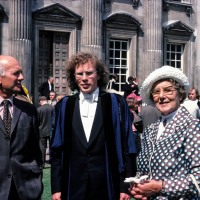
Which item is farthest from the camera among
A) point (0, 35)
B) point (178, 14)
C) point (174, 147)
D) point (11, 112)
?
point (178, 14)

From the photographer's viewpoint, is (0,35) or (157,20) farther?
(157,20)

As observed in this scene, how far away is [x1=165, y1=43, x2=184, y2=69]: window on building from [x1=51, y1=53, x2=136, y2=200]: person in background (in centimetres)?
1876

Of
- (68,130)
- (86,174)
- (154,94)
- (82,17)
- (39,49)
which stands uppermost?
(82,17)

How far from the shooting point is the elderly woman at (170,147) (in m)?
3.41

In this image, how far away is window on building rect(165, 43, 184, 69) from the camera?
23.6 meters

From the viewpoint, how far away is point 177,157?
3.49 metres

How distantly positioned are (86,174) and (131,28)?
17.6 m

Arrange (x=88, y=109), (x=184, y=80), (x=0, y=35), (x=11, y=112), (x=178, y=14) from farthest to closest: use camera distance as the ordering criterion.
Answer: (x=178, y=14) < (x=0, y=35) < (x=88, y=109) < (x=11, y=112) < (x=184, y=80)

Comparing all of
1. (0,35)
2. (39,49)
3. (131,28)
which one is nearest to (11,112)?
(0,35)

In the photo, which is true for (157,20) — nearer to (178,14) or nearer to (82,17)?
(178,14)

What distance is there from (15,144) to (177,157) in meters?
1.70

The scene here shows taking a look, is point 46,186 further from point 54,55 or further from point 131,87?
point 54,55

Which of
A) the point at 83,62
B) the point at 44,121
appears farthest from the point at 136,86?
the point at 83,62

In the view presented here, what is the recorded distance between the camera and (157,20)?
22.2m
